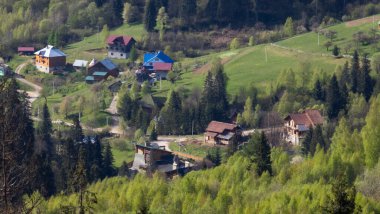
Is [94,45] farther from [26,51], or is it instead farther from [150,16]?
[26,51]

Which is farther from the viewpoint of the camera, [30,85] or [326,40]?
[30,85]

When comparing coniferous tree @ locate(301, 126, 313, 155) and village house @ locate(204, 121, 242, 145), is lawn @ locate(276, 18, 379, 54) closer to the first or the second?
village house @ locate(204, 121, 242, 145)

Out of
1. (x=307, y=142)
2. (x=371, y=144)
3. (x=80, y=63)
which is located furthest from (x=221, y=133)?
(x=80, y=63)

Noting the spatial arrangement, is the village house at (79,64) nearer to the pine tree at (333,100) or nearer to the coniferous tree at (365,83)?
the pine tree at (333,100)

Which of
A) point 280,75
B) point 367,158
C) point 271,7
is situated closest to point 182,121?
point 280,75

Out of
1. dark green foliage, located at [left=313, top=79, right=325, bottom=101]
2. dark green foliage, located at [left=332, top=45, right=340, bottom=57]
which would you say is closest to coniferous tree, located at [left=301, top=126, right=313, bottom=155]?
A: dark green foliage, located at [left=313, top=79, right=325, bottom=101]
